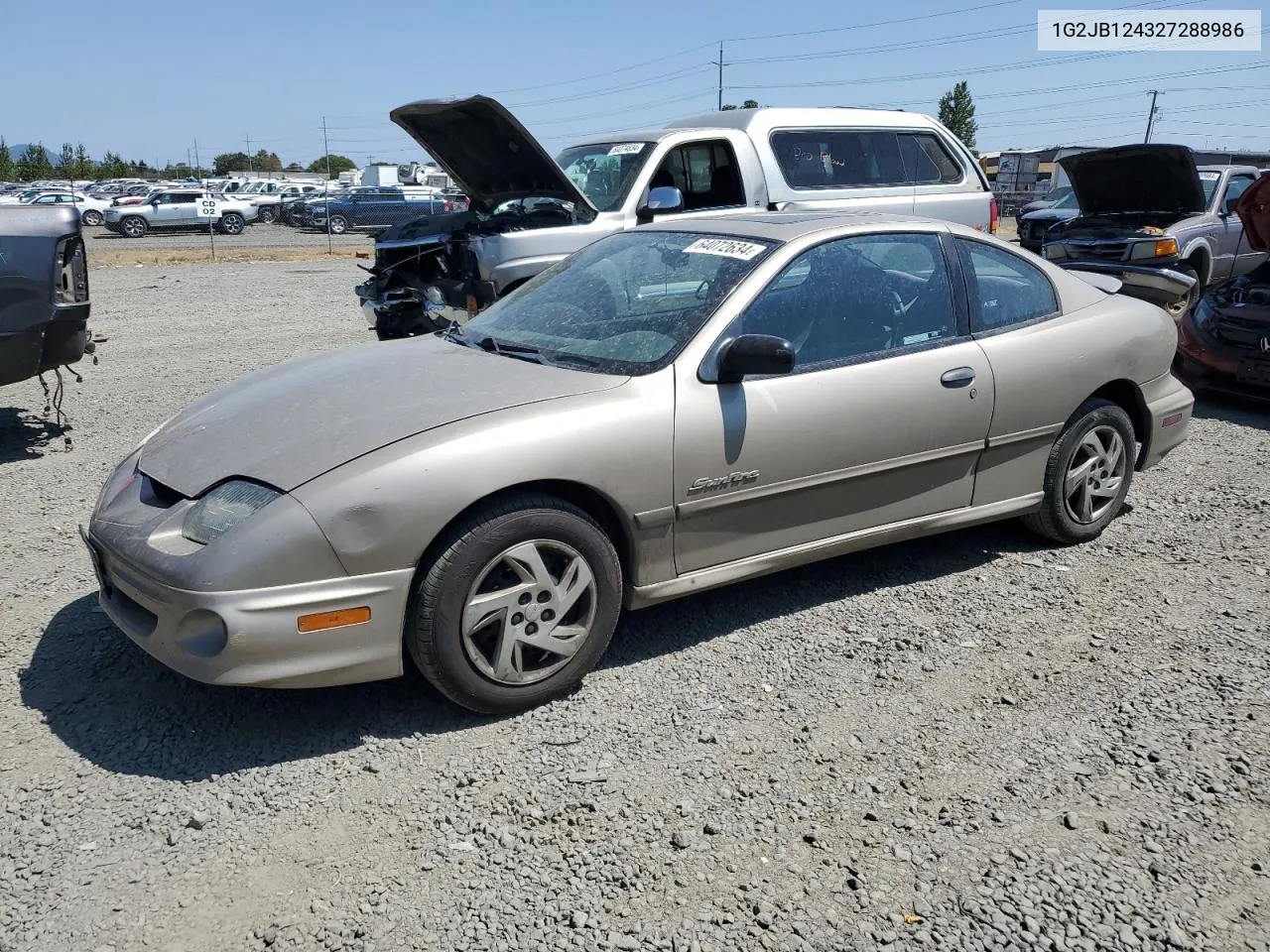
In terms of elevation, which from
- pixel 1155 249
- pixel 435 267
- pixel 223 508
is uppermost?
pixel 435 267

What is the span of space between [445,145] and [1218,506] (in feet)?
20.4

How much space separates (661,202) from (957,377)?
4319 millimetres

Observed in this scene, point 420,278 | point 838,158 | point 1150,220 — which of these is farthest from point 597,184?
point 1150,220

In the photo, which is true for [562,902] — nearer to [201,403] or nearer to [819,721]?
[819,721]

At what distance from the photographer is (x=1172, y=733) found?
326 centimetres

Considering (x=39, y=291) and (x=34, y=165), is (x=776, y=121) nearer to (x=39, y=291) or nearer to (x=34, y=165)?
(x=39, y=291)

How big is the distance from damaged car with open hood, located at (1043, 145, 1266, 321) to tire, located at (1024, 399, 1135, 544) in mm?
6683

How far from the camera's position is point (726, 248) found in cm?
407

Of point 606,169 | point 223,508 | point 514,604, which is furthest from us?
→ point 606,169

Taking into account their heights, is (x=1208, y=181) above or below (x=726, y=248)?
above

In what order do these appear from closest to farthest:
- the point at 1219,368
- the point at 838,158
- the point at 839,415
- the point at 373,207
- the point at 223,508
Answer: the point at 223,508 < the point at 839,415 < the point at 1219,368 < the point at 838,158 < the point at 373,207

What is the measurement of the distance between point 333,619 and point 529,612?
604mm

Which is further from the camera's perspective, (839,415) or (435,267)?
(435,267)

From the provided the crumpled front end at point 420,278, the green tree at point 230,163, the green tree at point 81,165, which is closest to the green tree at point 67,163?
the green tree at point 81,165
